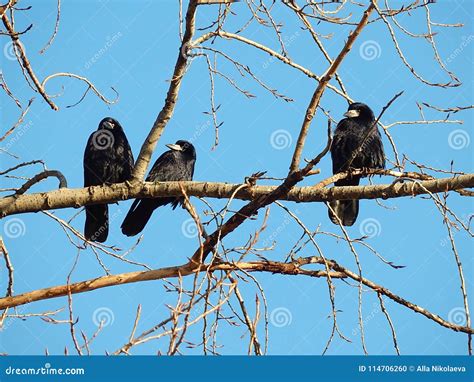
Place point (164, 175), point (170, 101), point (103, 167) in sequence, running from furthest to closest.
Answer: point (164, 175)
point (103, 167)
point (170, 101)

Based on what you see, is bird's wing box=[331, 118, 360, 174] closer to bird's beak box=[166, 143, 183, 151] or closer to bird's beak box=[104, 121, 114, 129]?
bird's beak box=[166, 143, 183, 151]

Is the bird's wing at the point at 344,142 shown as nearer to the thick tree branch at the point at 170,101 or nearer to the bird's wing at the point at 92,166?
the bird's wing at the point at 92,166

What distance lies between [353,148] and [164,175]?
1927 mm

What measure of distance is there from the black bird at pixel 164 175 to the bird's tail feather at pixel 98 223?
0.25m

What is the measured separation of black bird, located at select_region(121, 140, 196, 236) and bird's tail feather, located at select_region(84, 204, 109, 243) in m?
0.25

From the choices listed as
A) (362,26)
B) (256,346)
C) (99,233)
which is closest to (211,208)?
(256,346)

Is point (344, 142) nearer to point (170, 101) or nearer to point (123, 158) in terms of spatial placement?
point (123, 158)

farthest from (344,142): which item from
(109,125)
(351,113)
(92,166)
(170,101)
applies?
(170,101)

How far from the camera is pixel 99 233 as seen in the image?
699 centimetres

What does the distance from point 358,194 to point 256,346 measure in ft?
3.97

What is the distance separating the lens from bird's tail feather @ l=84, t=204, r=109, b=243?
6984 millimetres

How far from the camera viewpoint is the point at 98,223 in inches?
277

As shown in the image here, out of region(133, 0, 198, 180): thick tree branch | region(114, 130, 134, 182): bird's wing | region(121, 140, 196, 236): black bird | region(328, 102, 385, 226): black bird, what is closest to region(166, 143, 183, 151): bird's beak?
region(121, 140, 196, 236): black bird
